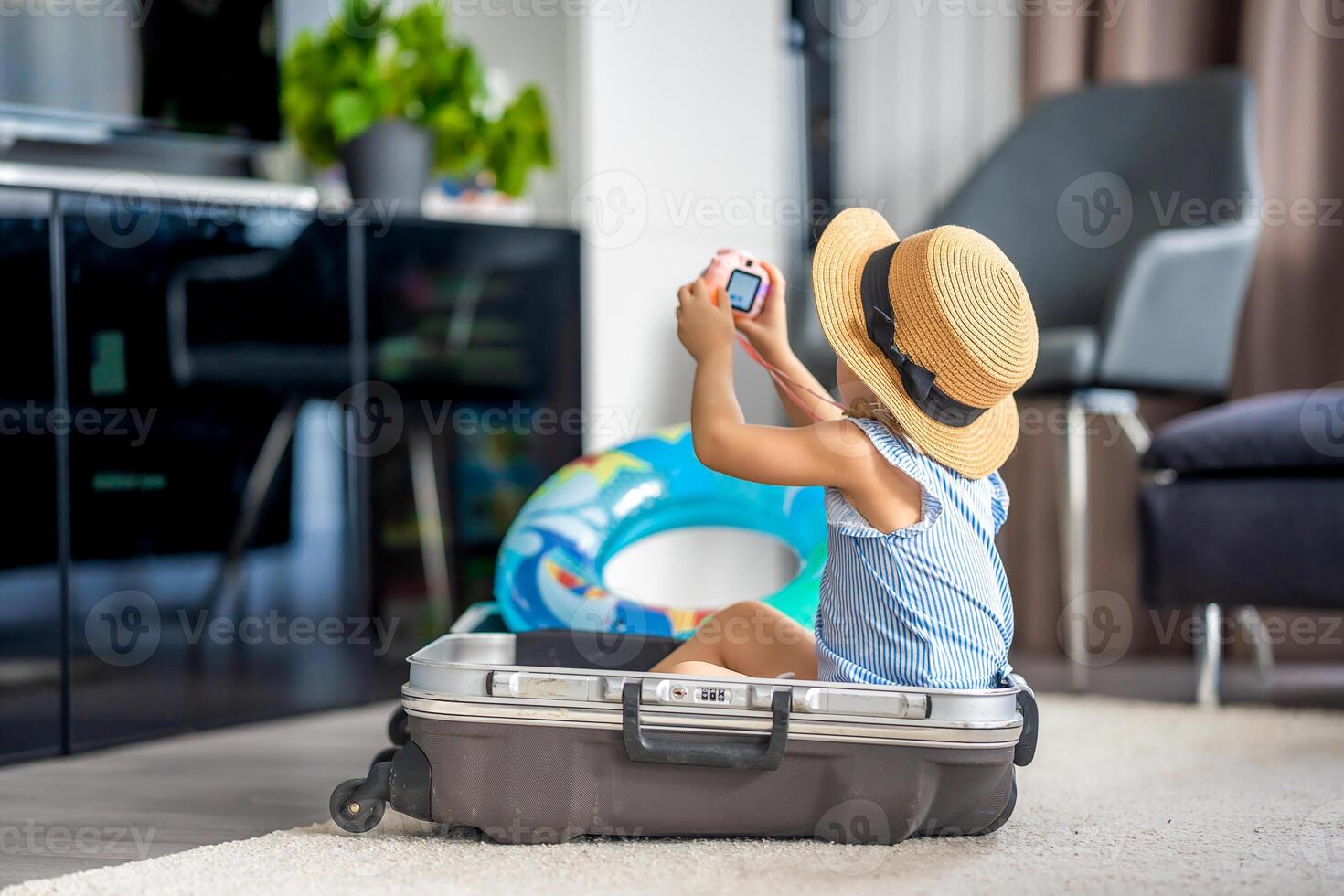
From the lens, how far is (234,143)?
86.7 inches

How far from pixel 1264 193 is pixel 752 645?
66.6 inches

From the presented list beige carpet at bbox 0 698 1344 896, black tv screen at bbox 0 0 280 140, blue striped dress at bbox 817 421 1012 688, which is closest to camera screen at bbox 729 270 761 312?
blue striped dress at bbox 817 421 1012 688

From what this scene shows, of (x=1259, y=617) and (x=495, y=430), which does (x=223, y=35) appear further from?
(x=1259, y=617)

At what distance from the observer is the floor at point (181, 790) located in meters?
1.29

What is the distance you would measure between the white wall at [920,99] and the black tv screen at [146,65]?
50.2 inches

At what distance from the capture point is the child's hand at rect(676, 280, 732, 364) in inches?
52.6

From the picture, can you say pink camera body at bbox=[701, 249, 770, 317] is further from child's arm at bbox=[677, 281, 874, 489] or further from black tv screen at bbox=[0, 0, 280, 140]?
black tv screen at bbox=[0, 0, 280, 140]

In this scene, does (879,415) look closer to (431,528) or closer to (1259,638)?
(431,528)

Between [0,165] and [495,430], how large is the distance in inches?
33.3

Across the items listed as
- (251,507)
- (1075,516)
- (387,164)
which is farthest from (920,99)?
(251,507)

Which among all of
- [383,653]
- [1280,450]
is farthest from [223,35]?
[1280,450]

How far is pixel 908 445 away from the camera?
1.27 meters

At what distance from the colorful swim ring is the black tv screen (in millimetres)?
940

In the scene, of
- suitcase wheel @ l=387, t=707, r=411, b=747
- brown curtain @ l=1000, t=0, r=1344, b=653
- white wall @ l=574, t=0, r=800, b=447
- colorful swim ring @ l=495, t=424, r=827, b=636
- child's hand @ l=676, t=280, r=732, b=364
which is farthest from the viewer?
brown curtain @ l=1000, t=0, r=1344, b=653
